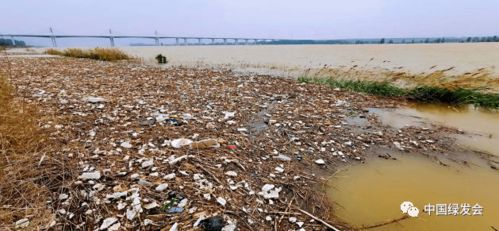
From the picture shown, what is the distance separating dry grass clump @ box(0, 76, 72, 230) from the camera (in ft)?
6.49

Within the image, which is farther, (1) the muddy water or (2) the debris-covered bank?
(1) the muddy water

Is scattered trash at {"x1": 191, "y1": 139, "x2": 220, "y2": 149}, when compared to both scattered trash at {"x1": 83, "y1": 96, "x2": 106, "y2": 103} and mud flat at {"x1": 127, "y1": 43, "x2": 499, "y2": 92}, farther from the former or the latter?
mud flat at {"x1": 127, "y1": 43, "x2": 499, "y2": 92}

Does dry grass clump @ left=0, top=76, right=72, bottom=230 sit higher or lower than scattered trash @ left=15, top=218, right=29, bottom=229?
higher

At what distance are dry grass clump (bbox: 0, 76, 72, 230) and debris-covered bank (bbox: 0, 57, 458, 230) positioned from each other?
0.34ft

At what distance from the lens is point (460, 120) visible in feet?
17.1

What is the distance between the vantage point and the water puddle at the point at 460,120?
4.04 m

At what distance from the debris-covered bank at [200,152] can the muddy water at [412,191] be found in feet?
0.78

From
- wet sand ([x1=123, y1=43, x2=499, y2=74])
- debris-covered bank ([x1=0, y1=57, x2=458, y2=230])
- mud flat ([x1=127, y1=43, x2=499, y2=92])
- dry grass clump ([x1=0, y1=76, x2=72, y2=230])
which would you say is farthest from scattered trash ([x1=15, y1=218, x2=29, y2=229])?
wet sand ([x1=123, y1=43, x2=499, y2=74])

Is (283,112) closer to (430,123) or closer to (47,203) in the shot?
(430,123)

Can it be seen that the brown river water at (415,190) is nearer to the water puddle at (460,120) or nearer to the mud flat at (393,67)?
the water puddle at (460,120)

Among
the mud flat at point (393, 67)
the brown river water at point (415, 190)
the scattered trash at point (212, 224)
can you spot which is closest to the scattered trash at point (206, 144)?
the scattered trash at point (212, 224)

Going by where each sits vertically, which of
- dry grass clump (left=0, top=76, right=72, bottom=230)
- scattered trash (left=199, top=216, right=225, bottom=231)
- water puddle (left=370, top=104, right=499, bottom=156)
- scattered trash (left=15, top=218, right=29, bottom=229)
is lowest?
water puddle (left=370, top=104, right=499, bottom=156)

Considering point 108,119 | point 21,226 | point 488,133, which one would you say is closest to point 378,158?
point 488,133

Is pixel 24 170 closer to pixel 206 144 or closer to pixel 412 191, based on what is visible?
pixel 206 144
